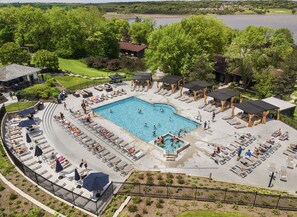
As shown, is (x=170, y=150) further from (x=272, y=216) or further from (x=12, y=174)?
(x=12, y=174)

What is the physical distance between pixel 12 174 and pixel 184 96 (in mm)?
28936

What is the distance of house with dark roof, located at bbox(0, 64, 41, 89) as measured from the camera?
40312 millimetres

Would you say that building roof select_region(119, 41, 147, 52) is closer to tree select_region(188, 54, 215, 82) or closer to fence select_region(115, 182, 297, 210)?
tree select_region(188, 54, 215, 82)

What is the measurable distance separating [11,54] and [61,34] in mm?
22537

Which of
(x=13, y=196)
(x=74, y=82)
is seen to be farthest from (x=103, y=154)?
(x=74, y=82)

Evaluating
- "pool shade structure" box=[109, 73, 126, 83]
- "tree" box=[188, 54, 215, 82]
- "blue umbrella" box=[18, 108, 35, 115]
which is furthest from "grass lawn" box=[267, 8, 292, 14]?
"blue umbrella" box=[18, 108, 35, 115]

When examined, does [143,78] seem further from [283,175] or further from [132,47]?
[132,47]

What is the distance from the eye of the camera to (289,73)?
39.1m

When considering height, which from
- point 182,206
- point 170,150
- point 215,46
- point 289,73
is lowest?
point 170,150

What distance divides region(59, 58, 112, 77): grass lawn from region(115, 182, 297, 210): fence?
132ft

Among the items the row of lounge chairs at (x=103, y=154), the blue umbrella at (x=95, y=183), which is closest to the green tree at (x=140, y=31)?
the row of lounge chairs at (x=103, y=154)

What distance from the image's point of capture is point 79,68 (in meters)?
57.8

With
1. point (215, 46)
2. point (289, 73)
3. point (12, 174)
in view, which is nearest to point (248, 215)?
point (12, 174)

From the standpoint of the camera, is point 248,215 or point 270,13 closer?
point 248,215
